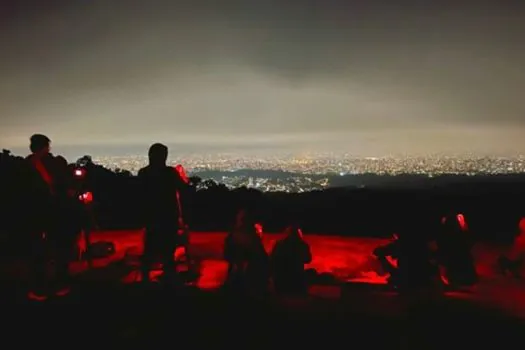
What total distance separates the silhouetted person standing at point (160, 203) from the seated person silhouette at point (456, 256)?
4176 millimetres

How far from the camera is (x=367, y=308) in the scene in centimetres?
675

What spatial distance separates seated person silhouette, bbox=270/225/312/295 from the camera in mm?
7453

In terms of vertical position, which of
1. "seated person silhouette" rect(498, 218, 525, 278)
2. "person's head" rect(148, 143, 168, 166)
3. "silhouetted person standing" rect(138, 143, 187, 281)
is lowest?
"seated person silhouette" rect(498, 218, 525, 278)

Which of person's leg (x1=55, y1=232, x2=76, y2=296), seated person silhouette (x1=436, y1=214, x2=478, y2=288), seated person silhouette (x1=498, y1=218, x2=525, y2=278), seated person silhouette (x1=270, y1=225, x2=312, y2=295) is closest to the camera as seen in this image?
person's leg (x1=55, y1=232, x2=76, y2=296)

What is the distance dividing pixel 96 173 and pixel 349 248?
16.8m

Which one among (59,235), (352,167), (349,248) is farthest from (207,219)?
(352,167)

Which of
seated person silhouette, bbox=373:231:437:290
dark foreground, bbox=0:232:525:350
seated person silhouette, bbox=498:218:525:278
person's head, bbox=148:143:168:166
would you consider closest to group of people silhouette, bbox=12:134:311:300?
person's head, bbox=148:143:168:166

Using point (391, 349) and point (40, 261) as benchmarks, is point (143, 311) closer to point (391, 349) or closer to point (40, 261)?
point (40, 261)

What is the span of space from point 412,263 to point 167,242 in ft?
11.4

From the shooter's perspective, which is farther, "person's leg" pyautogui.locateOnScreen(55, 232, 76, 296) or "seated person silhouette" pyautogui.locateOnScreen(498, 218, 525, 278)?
"seated person silhouette" pyautogui.locateOnScreen(498, 218, 525, 278)

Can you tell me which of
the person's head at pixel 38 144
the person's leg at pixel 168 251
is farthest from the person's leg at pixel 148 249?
the person's head at pixel 38 144

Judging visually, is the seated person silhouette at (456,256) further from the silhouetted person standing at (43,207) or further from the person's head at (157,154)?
the silhouetted person standing at (43,207)

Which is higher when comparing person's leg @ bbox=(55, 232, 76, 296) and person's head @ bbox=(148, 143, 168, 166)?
person's head @ bbox=(148, 143, 168, 166)

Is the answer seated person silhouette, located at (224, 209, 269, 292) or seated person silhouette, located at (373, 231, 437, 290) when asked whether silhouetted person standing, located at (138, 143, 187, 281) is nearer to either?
seated person silhouette, located at (224, 209, 269, 292)
